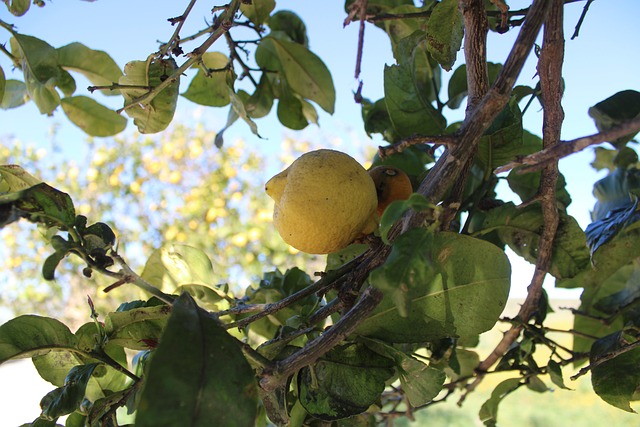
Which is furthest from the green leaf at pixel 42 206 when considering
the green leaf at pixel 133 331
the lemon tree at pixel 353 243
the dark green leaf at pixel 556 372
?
the dark green leaf at pixel 556 372

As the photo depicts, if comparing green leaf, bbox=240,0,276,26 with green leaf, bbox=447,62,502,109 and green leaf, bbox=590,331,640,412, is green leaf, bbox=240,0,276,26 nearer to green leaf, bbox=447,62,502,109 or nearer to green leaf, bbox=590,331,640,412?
green leaf, bbox=447,62,502,109

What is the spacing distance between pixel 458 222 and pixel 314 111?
1.17ft

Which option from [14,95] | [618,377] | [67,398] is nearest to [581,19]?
[618,377]

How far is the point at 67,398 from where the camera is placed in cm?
49

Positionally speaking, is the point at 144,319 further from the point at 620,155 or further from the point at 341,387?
the point at 620,155

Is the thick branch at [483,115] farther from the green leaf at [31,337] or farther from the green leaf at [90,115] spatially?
the green leaf at [90,115]

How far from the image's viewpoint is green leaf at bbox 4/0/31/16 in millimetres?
685

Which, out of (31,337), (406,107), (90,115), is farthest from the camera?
(90,115)

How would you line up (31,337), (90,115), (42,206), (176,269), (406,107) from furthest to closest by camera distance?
(90,115) < (176,269) < (406,107) < (31,337) < (42,206)

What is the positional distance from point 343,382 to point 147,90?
1.26 feet

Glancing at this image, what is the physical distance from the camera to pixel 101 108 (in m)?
0.84

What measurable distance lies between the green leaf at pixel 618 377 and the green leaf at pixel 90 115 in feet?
2.39

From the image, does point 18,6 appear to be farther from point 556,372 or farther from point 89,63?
point 556,372

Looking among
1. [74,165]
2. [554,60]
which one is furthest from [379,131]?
[74,165]
